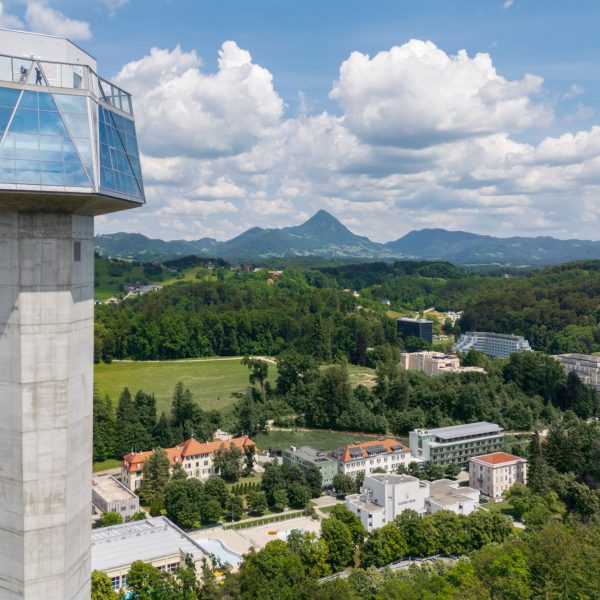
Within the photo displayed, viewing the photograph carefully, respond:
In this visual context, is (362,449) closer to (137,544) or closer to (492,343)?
(137,544)

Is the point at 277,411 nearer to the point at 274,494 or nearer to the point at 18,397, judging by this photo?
the point at 274,494

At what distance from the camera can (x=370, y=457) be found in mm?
48750

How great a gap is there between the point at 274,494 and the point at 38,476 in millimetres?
27735

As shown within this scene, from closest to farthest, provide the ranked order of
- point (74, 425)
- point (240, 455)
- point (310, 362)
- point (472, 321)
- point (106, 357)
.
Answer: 1. point (74, 425)
2. point (240, 455)
3. point (310, 362)
4. point (106, 357)
5. point (472, 321)

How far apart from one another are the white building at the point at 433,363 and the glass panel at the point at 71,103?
6740 cm

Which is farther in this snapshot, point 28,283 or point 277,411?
point 277,411

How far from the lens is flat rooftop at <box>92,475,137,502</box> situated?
134ft

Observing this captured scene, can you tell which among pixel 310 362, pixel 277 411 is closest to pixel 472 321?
pixel 310 362

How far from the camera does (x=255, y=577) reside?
28.0 metres

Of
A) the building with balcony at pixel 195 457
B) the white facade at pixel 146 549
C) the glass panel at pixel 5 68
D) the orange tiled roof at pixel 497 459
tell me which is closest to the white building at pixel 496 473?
the orange tiled roof at pixel 497 459

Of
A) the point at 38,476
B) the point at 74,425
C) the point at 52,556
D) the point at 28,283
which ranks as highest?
the point at 28,283

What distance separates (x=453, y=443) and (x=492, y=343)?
59492 mm

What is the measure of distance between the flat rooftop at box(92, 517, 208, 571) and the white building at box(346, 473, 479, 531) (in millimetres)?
10993

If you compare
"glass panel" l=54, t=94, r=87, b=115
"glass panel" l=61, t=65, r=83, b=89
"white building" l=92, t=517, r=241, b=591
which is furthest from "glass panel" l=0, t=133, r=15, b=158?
"white building" l=92, t=517, r=241, b=591
